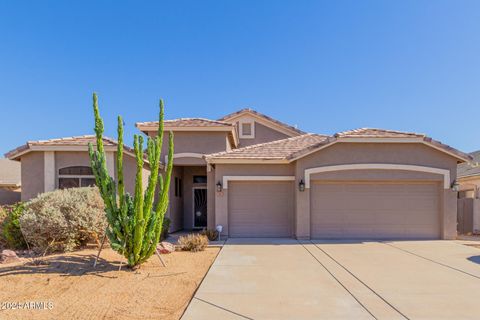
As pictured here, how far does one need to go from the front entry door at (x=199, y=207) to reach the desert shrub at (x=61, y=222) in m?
7.76

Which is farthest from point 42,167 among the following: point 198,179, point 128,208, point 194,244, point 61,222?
point 194,244

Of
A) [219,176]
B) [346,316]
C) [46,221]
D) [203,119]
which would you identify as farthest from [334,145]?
[46,221]

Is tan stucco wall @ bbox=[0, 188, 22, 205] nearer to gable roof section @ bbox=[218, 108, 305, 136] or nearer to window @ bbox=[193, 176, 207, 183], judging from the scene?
window @ bbox=[193, 176, 207, 183]

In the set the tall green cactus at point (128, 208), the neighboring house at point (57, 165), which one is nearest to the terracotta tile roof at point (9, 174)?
the neighboring house at point (57, 165)

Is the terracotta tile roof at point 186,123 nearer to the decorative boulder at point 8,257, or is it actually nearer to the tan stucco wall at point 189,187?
the tan stucco wall at point 189,187

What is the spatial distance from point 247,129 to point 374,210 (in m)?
10.1

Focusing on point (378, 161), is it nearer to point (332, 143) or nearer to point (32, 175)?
point (332, 143)

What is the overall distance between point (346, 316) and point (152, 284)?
13.2 ft

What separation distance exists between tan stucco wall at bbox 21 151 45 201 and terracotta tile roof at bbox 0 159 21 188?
429 inches

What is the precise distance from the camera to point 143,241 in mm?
7523

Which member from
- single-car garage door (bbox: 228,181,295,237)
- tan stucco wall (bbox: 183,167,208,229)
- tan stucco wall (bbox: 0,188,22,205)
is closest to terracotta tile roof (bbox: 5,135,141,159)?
tan stucco wall (bbox: 0,188,22,205)

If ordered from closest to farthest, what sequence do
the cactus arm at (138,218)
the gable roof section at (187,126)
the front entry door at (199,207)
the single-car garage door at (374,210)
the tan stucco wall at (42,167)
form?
the cactus arm at (138,218) → the single-car garage door at (374,210) → the tan stucco wall at (42,167) → the gable roof section at (187,126) → the front entry door at (199,207)

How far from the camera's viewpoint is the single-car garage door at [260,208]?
12938 millimetres

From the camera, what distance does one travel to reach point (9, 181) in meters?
21.9
